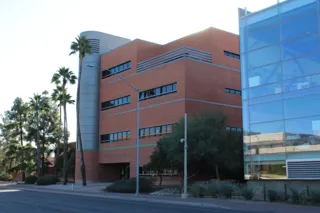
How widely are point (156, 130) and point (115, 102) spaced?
10.5 metres

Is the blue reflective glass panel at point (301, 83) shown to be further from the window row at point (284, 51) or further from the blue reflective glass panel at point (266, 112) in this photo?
the window row at point (284, 51)

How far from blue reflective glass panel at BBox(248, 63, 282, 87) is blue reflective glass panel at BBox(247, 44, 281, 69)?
38 cm

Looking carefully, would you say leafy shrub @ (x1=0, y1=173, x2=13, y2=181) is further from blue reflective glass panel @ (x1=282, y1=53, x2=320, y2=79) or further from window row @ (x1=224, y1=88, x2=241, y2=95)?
blue reflective glass panel @ (x1=282, y1=53, x2=320, y2=79)

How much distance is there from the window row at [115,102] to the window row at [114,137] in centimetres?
383

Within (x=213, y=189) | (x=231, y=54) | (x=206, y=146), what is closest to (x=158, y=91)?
(x=231, y=54)

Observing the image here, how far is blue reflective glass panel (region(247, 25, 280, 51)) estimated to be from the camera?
2690cm

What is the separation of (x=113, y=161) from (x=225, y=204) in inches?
1181

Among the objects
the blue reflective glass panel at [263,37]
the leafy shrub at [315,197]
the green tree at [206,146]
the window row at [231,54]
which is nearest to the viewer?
the leafy shrub at [315,197]

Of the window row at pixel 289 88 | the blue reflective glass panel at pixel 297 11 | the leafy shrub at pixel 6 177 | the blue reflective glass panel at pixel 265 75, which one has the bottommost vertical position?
the leafy shrub at pixel 6 177

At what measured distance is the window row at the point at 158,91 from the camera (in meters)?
40.7

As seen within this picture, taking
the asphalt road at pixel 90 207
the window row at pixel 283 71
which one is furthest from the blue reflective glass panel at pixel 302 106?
the asphalt road at pixel 90 207

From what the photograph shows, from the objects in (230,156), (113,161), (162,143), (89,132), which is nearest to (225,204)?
(230,156)

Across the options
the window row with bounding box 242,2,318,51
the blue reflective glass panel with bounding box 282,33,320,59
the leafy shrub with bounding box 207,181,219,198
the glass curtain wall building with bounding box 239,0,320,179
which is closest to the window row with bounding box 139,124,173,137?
the glass curtain wall building with bounding box 239,0,320,179

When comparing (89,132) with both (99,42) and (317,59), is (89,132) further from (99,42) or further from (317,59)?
(317,59)
